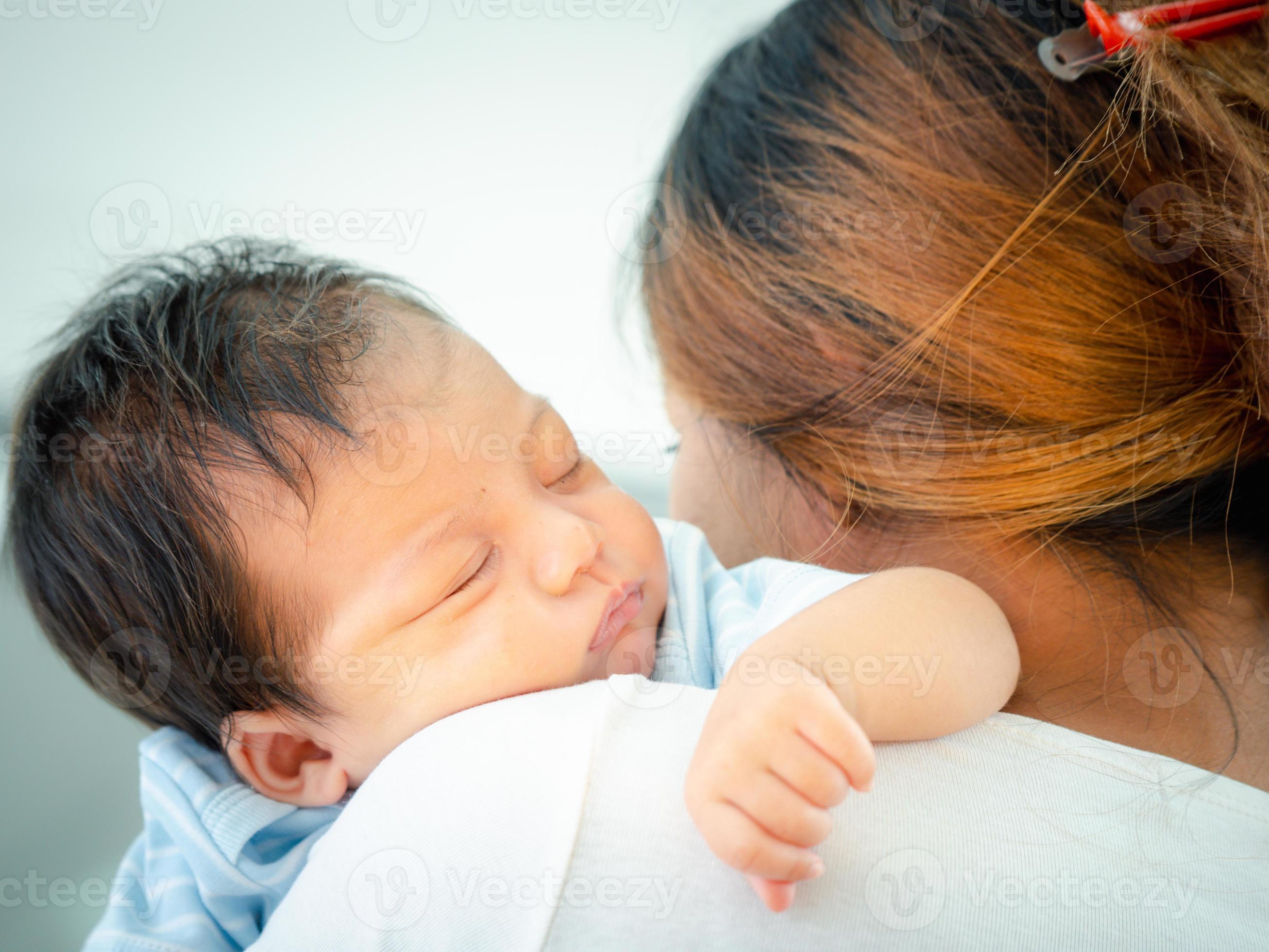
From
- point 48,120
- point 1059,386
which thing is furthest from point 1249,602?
point 48,120

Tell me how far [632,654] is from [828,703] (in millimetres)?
390

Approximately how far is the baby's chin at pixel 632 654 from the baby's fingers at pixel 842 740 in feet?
1.18

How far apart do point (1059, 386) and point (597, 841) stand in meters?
0.62

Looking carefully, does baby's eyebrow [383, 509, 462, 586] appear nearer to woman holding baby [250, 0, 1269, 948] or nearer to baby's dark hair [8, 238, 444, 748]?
baby's dark hair [8, 238, 444, 748]

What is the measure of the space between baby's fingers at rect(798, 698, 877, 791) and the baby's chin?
0.36 meters

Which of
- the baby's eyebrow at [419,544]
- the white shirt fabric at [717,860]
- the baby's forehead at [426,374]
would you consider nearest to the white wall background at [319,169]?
the baby's forehead at [426,374]

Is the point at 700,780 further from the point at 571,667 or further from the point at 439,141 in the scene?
the point at 439,141

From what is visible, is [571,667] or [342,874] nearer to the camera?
[342,874]

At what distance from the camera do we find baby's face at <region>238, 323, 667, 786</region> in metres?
0.86

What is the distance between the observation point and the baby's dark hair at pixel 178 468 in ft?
2.87

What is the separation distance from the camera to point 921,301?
89cm

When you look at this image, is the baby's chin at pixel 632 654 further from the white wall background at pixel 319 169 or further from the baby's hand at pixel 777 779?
the white wall background at pixel 319 169

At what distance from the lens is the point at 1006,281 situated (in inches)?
34.3

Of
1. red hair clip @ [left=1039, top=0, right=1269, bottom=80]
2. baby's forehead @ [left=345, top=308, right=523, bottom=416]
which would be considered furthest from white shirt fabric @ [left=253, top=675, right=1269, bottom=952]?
red hair clip @ [left=1039, top=0, right=1269, bottom=80]
